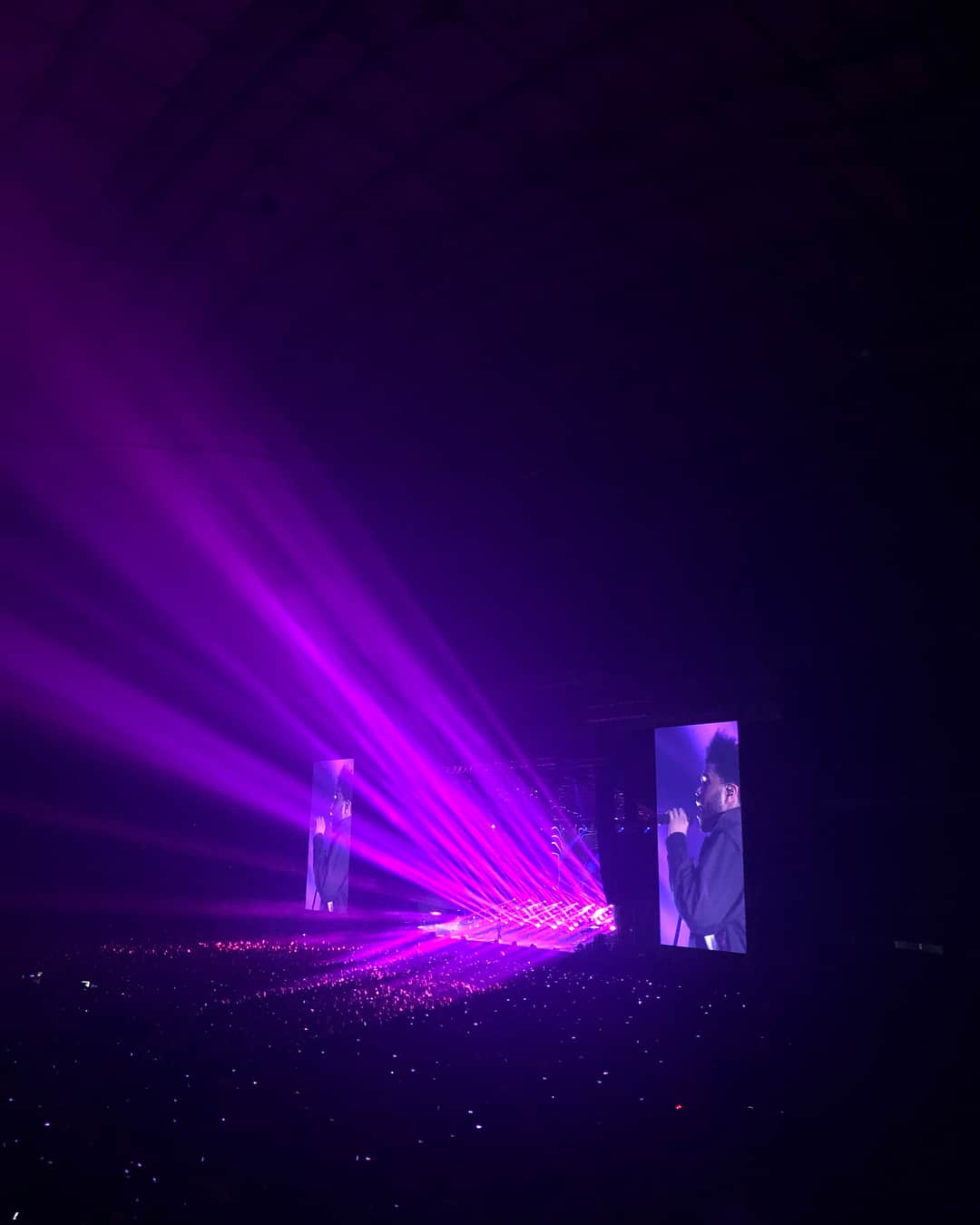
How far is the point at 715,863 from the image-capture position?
22.9 feet

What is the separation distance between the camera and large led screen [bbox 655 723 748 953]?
22.4 ft

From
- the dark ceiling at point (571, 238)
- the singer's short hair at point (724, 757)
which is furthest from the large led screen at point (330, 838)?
the dark ceiling at point (571, 238)

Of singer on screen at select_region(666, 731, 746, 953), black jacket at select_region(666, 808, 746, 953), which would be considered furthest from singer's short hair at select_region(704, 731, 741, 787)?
black jacket at select_region(666, 808, 746, 953)

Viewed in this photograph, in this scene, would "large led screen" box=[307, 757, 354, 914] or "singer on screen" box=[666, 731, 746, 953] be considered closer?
"singer on screen" box=[666, 731, 746, 953]

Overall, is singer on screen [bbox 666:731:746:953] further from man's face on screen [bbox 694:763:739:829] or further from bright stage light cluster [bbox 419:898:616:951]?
bright stage light cluster [bbox 419:898:616:951]

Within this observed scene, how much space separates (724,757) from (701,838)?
0.72 metres

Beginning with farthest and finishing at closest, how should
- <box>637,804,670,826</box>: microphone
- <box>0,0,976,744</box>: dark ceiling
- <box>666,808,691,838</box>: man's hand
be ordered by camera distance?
<box>637,804,670,826</box>: microphone → <box>666,808,691,838</box>: man's hand → <box>0,0,976,744</box>: dark ceiling

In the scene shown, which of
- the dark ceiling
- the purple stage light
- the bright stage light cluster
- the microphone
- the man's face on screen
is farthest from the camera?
the bright stage light cluster

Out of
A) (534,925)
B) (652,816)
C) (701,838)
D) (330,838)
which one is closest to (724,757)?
(701,838)

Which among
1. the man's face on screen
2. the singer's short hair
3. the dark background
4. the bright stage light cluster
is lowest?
the bright stage light cluster

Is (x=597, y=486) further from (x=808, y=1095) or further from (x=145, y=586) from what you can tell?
(x=145, y=586)

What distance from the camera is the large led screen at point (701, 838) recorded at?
269 inches

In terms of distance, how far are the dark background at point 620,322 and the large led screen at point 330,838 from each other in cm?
310

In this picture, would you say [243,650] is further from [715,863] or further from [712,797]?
[715,863]
